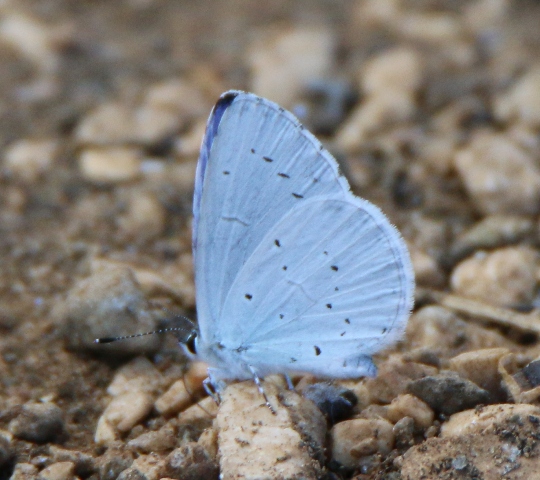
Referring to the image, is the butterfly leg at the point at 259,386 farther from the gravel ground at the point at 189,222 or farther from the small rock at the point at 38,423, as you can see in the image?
the small rock at the point at 38,423

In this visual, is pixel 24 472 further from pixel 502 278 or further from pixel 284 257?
pixel 502 278

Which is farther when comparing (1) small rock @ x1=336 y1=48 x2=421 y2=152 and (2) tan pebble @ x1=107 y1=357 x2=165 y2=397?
(1) small rock @ x1=336 y1=48 x2=421 y2=152

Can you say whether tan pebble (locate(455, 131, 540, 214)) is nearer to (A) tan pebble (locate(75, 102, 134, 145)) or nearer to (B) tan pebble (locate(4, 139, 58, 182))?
(A) tan pebble (locate(75, 102, 134, 145))

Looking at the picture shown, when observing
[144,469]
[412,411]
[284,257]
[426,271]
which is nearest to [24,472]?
[144,469]

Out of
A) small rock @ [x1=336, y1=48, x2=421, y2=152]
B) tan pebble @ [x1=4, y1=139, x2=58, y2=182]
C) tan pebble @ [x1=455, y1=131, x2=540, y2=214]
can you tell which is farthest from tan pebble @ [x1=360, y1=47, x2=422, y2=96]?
tan pebble @ [x1=4, y1=139, x2=58, y2=182]

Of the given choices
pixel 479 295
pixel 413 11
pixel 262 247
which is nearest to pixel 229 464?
pixel 262 247

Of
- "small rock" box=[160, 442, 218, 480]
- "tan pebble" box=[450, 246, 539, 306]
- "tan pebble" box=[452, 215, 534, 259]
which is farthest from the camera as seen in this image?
"tan pebble" box=[452, 215, 534, 259]

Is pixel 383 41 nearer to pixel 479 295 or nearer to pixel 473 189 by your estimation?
pixel 473 189
